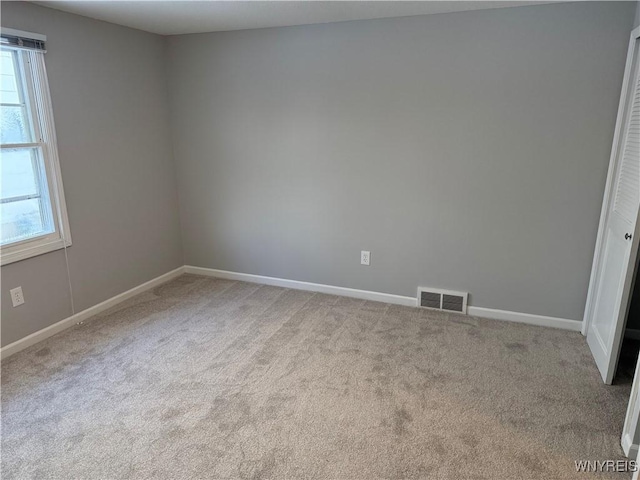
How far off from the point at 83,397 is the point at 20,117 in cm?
188

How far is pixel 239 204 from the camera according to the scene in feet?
13.1

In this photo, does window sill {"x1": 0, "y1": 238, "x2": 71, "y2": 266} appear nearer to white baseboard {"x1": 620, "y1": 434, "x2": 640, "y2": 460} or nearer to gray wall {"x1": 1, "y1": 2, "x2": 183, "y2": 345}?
gray wall {"x1": 1, "y1": 2, "x2": 183, "y2": 345}

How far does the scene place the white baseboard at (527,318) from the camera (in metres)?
3.12

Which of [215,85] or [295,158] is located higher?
[215,85]

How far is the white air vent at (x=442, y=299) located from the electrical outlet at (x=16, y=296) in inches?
116

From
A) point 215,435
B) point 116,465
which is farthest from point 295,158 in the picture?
point 116,465

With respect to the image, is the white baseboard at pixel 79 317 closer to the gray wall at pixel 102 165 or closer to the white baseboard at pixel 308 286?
the gray wall at pixel 102 165

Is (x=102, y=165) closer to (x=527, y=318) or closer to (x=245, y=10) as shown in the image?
(x=245, y=10)

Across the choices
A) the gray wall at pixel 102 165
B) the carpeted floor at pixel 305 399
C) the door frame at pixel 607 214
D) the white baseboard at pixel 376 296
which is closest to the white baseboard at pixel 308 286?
the white baseboard at pixel 376 296

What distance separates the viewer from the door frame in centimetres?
232

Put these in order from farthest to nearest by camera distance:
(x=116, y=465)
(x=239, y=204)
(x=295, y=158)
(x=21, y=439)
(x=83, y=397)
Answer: (x=239, y=204), (x=295, y=158), (x=83, y=397), (x=21, y=439), (x=116, y=465)

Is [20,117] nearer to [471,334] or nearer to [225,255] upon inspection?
[225,255]

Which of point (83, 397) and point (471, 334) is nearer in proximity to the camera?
point (83, 397)

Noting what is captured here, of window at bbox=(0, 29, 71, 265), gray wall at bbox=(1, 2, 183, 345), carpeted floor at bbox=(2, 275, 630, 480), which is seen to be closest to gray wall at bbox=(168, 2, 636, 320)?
gray wall at bbox=(1, 2, 183, 345)
